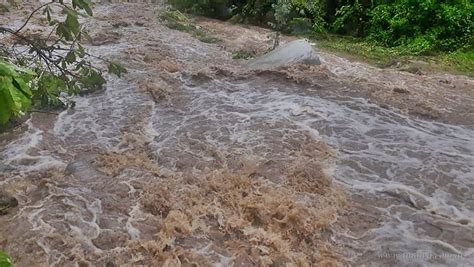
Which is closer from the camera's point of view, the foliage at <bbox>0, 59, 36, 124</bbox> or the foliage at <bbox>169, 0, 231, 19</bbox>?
the foliage at <bbox>0, 59, 36, 124</bbox>

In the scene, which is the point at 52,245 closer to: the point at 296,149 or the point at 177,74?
the point at 296,149

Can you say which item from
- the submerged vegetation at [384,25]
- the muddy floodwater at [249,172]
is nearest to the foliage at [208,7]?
the submerged vegetation at [384,25]

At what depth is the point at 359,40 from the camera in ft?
39.3

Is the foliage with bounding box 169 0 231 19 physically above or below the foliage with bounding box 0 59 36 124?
below

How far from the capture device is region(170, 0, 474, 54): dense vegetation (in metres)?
10.6

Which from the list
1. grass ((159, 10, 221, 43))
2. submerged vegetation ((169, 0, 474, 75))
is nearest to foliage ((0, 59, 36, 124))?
submerged vegetation ((169, 0, 474, 75))

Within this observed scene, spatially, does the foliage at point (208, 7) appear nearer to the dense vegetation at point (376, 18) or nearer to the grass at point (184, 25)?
the dense vegetation at point (376, 18)

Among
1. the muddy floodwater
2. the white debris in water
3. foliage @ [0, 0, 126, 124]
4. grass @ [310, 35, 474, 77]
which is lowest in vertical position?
the muddy floodwater

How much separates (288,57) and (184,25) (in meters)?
4.39

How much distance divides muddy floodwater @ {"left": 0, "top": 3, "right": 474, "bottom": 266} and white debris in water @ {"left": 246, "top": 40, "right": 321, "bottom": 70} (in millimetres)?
221

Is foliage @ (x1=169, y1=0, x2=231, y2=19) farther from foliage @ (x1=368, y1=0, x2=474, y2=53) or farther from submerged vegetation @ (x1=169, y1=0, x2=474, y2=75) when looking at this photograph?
foliage @ (x1=368, y1=0, x2=474, y2=53)

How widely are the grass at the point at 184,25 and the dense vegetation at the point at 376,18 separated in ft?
2.65

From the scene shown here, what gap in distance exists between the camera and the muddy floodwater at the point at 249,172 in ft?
15.9

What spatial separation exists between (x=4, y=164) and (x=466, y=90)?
25.0ft
